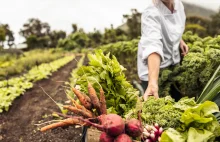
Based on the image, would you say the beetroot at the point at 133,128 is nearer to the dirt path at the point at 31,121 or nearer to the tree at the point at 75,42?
the dirt path at the point at 31,121

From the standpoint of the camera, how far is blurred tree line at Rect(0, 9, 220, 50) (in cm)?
2062

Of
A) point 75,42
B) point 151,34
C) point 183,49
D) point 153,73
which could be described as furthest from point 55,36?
point 153,73

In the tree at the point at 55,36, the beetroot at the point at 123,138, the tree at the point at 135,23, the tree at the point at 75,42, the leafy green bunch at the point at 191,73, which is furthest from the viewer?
the tree at the point at 55,36

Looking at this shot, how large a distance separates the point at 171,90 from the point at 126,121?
1860 mm

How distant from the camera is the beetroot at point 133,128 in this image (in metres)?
1.68

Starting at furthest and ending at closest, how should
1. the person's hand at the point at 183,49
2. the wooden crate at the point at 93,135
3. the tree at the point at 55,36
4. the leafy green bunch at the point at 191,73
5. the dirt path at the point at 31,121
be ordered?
the tree at the point at 55,36 → the dirt path at the point at 31,121 → the person's hand at the point at 183,49 → the leafy green bunch at the point at 191,73 → the wooden crate at the point at 93,135

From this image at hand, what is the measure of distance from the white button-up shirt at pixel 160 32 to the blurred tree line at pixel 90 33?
1516cm

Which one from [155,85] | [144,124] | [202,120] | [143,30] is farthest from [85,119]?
[143,30]

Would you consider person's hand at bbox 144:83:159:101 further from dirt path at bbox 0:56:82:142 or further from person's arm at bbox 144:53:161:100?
dirt path at bbox 0:56:82:142

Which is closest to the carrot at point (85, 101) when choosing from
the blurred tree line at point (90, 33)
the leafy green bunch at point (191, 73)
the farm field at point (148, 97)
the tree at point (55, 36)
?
the farm field at point (148, 97)

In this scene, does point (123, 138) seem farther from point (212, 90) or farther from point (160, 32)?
point (160, 32)

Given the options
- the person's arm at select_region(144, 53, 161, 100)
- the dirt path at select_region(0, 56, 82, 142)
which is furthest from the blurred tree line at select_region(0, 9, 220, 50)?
the person's arm at select_region(144, 53, 161, 100)

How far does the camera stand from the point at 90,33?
47.9 meters

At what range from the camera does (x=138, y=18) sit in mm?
20188
